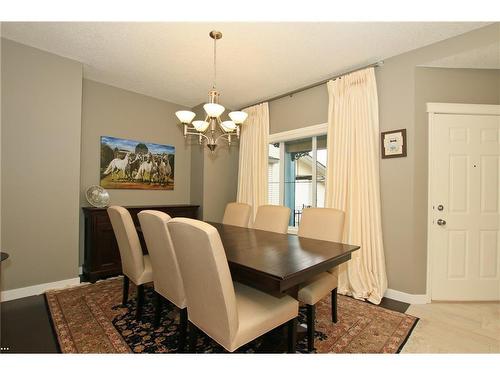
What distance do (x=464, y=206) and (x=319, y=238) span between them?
1740 mm

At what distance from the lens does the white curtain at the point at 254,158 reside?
3954 millimetres

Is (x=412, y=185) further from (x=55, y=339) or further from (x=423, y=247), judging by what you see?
(x=55, y=339)

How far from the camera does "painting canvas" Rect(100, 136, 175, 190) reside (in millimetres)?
3488

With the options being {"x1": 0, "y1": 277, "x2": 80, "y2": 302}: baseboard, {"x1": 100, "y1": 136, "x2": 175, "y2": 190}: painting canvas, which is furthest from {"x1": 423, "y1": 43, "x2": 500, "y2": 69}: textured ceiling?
{"x1": 0, "y1": 277, "x2": 80, "y2": 302}: baseboard

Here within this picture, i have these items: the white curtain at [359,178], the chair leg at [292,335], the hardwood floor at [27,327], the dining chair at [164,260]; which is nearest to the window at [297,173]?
the white curtain at [359,178]

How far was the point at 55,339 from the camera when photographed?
5.95ft

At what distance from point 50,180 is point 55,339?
1.72 metres

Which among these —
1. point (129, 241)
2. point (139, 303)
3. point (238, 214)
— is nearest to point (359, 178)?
point (238, 214)

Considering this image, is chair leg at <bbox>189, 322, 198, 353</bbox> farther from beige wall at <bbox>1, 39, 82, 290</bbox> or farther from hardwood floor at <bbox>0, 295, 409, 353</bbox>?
beige wall at <bbox>1, 39, 82, 290</bbox>

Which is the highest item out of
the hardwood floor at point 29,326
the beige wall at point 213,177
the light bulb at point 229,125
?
the light bulb at point 229,125

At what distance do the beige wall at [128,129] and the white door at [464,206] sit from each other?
3.69m

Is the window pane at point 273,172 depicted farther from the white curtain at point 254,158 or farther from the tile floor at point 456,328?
the tile floor at point 456,328

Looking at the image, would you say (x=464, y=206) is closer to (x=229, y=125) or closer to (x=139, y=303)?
(x=229, y=125)
